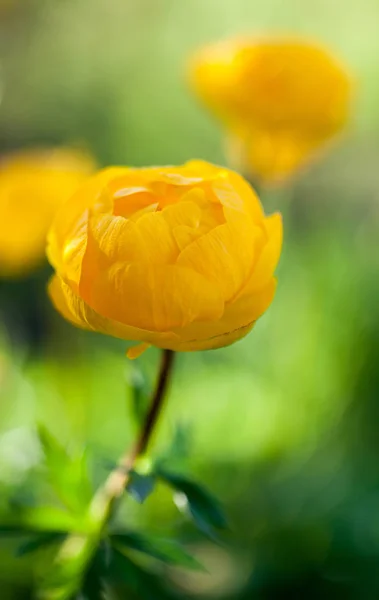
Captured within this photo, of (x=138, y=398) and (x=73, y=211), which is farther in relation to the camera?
(x=138, y=398)

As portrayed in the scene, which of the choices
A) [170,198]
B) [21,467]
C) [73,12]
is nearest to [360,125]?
[73,12]

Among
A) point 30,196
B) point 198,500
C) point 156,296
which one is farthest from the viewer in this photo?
point 30,196

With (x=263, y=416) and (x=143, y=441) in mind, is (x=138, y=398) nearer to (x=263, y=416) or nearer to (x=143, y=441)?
(x=143, y=441)

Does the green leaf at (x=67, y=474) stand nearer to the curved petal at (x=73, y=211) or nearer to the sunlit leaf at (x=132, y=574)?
the sunlit leaf at (x=132, y=574)

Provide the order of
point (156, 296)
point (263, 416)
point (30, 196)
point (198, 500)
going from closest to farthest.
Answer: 1. point (156, 296)
2. point (198, 500)
3. point (30, 196)
4. point (263, 416)

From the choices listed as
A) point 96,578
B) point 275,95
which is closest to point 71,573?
point 96,578

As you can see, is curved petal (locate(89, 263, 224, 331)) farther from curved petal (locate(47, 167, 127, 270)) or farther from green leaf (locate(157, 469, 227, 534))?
green leaf (locate(157, 469, 227, 534))
